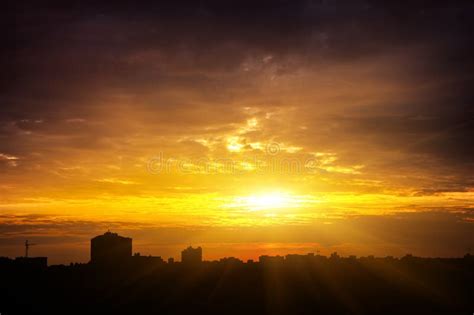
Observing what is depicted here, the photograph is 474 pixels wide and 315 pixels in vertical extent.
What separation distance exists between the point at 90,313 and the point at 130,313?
13527mm

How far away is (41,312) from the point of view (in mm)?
193750

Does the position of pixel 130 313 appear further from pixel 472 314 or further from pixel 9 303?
pixel 472 314

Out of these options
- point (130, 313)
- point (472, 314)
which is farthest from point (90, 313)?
point (472, 314)

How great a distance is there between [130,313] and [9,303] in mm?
41988

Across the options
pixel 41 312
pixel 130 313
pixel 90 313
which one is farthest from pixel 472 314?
pixel 41 312

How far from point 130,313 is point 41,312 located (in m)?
29.9

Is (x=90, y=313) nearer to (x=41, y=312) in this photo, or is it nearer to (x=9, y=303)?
(x=41, y=312)

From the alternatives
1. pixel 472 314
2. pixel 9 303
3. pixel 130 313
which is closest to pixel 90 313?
pixel 130 313

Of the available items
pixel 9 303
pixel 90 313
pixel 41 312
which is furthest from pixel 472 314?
pixel 9 303

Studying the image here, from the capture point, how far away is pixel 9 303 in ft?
647

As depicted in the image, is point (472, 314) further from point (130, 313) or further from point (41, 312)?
point (41, 312)

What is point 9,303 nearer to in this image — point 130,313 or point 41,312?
point 41,312

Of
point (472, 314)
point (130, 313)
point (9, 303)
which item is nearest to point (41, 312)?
point (9, 303)

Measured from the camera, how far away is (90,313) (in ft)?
639
